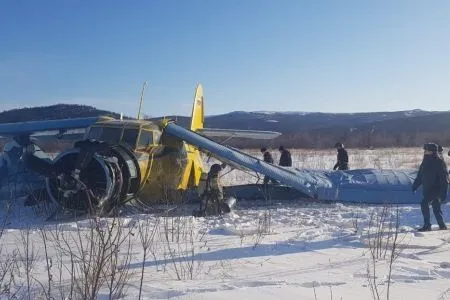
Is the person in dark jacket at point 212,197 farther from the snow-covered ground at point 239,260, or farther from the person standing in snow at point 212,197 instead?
the snow-covered ground at point 239,260

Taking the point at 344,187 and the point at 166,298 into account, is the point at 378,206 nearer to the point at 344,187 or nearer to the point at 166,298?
the point at 344,187

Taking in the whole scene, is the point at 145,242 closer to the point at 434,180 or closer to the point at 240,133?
the point at 434,180

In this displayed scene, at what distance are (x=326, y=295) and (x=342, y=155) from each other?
45.2 feet

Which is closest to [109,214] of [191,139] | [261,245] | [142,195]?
[142,195]

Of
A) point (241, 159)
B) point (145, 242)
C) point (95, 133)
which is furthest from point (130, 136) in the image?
point (145, 242)

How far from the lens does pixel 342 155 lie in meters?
18.5

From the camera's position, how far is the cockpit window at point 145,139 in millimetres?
11867

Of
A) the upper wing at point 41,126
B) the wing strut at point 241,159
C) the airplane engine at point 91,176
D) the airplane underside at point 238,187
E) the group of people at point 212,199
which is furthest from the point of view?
the upper wing at point 41,126

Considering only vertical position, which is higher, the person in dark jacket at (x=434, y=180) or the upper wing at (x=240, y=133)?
the upper wing at (x=240, y=133)

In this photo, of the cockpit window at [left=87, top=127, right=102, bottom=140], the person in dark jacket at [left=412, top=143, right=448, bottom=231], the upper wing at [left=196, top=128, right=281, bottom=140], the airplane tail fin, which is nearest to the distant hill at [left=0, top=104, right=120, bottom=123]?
the airplane tail fin

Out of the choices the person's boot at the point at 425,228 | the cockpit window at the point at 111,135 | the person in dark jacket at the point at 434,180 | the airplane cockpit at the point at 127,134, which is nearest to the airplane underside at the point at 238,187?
the airplane cockpit at the point at 127,134

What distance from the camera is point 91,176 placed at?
418 inches

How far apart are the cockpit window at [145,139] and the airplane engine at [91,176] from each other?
0.97m

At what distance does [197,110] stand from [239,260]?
11.8 metres
